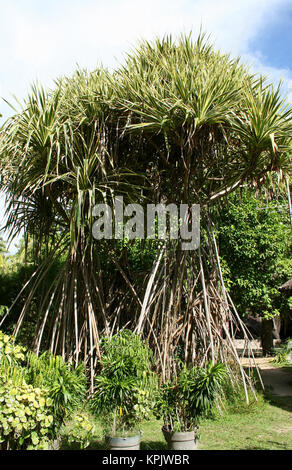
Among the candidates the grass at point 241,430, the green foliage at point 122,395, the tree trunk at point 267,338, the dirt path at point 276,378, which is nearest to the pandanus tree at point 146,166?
the grass at point 241,430

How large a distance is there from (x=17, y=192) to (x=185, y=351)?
2.64 meters

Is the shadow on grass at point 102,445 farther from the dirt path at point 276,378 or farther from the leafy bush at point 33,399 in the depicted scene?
the dirt path at point 276,378

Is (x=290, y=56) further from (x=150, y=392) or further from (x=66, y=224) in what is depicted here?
(x=150, y=392)

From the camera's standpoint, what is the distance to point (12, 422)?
238 centimetres

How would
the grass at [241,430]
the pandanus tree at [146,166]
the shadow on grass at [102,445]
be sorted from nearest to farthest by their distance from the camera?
the shadow on grass at [102,445] < the grass at [241,430] < the pandanus tree at [146,166]

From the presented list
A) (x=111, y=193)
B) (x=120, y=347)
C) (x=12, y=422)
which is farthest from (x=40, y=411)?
(x=111, y=193)

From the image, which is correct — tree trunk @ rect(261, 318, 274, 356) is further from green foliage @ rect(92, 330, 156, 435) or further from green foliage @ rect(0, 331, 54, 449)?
green foliage @ rect(0, 331, 54, 449)

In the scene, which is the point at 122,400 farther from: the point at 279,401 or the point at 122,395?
the point at 279,401

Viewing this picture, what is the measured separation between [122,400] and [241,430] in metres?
1.68

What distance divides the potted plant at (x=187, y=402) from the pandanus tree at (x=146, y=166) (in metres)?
1.27

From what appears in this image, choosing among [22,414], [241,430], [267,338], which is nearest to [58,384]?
[22,414]

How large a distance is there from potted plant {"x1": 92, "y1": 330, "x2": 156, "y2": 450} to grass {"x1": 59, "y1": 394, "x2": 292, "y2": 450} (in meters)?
0.41

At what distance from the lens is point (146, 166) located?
18.7 feet

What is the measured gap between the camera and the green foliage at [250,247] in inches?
325
